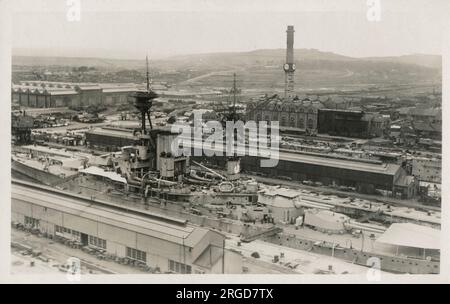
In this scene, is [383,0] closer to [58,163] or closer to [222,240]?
[222,240]

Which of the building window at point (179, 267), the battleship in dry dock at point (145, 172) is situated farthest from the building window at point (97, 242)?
the battleship in dry dock at point (145, 172)

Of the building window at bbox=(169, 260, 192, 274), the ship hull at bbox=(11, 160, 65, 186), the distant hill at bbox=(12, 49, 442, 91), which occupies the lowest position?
the building window at bbox=(169, 260, 192, 274)

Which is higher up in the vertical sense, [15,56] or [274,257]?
[15,56]

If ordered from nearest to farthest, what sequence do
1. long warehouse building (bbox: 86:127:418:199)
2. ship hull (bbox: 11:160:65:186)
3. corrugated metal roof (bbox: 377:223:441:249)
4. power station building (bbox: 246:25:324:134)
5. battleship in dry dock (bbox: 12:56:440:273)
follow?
corrugated metal roof (bbox: 377:223:441:249) → battleship in dry dock (bbox: 12:56:440:273) → ship hull (bbox: 11:160:65:186) → power station building (bbox: 246:25:324:134) → long warehouse building (bbox: 86:127:418:199)

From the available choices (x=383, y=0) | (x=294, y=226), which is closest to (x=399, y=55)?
(x=383, y=0)

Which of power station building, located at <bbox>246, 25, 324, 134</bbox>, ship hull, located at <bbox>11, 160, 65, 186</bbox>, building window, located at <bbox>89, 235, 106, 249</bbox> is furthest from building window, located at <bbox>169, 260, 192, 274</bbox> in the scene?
power station building, located at <bbox>246, 25, 324, 134</bbox>

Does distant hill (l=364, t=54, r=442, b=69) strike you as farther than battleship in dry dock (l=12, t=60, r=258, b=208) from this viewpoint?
No

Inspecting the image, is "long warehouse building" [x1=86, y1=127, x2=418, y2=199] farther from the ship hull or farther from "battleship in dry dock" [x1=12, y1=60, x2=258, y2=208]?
the ship hull

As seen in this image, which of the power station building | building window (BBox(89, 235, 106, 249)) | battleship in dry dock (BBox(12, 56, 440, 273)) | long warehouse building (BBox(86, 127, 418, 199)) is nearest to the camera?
building window (BBox(89, 235, 106, 249))
